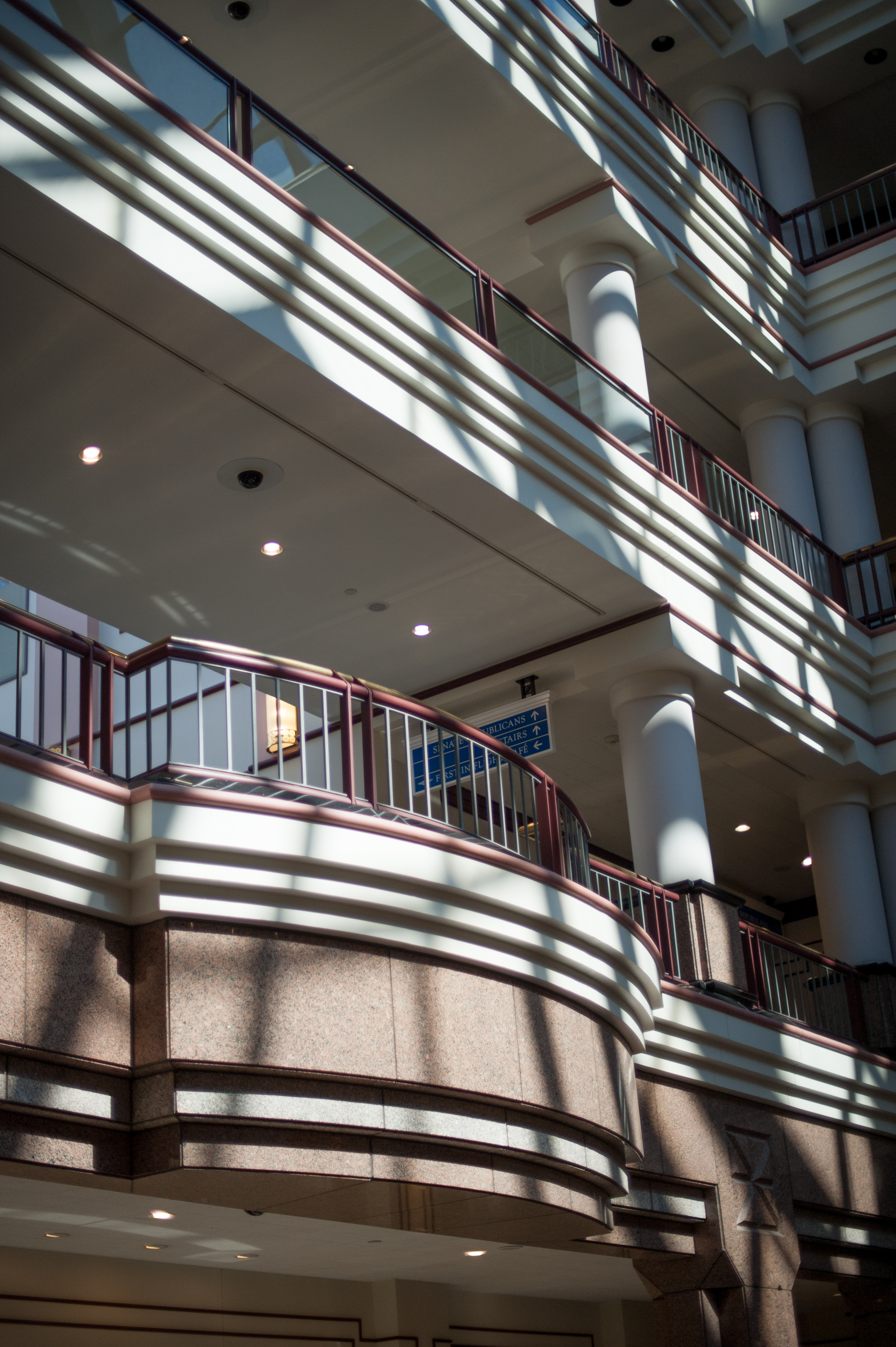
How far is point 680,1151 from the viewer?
1243 centimetres

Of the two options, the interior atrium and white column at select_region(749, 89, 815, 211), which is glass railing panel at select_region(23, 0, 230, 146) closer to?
the interior atrium

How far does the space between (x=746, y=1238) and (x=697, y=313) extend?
11.2 meters

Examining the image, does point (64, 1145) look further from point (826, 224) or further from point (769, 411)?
point (826, 224)

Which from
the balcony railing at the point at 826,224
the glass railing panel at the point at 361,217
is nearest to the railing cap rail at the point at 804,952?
the glass railing panel at the point at 361,217

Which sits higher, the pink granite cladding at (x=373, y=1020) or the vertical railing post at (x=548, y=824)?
the vertical railing post at (x=548, y=824)

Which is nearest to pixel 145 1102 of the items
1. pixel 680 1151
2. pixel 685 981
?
pixel 680 1151

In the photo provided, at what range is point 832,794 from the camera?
59.8 ft

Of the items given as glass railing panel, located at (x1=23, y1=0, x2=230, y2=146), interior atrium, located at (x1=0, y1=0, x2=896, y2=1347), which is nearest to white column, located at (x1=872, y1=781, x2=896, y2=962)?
interior atrium, located at (x1=0, y1=0, x2=896, y2=1347)

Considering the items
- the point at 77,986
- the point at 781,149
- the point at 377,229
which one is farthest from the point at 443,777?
the point at 781,149

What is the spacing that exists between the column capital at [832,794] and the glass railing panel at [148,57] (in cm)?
1100

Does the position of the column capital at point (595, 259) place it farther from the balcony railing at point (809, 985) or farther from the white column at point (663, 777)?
the balcony railing at point (809, 985)

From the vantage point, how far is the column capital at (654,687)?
1536 centimetres

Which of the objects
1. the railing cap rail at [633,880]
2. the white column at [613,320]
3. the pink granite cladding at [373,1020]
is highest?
the white column at [613,320]

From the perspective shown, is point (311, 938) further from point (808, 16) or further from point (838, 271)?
point (808, 16)
